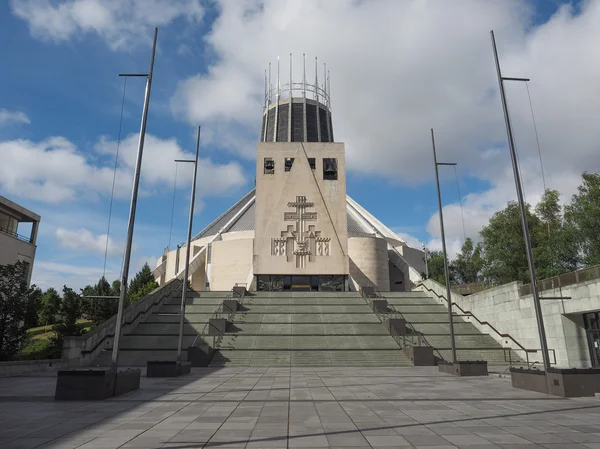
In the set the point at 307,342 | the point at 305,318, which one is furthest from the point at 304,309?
the point at 307,342

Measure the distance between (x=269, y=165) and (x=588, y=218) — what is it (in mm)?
25965

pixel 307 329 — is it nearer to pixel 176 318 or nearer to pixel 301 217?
pixel 176 318

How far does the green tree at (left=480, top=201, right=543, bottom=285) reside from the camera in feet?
118

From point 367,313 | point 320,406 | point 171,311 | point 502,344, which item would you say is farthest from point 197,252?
point 320,406

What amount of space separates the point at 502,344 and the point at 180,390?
55.4 feet

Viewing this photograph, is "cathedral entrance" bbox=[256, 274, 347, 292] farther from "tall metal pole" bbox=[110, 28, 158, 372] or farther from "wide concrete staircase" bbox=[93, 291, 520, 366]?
"tall metal pole" bbox=[110, 28, 158, 372]

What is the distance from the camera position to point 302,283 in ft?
121

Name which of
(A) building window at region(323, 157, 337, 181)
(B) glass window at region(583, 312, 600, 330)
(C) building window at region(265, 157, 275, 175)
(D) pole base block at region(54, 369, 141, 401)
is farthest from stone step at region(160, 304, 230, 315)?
(B) glass window at region(583, 312, 600, 330)

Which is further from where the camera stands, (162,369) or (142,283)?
(142,283)

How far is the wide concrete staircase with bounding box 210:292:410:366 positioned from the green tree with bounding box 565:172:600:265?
14953 mm

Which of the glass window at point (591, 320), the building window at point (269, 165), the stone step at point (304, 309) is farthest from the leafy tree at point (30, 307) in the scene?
the building window at point (269, 165)

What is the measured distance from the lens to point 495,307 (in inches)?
898

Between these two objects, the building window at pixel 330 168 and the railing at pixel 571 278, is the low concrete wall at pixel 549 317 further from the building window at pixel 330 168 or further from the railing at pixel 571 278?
the building window at pixel 330 168

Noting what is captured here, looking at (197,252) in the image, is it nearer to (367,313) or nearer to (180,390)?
(367,313)
